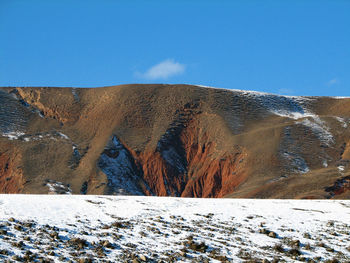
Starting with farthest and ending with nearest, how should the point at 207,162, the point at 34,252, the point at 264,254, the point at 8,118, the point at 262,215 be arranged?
the point at 8,118 < the point at 207,162 < the point at 262,215 < the point at 264,254 < the point at 34,252

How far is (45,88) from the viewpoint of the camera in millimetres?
110938

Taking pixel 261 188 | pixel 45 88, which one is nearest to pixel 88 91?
pixel 45 88

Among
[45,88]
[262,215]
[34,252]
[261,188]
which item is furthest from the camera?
[45,88]

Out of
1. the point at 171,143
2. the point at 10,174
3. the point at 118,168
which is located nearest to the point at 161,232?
the point at 118,168

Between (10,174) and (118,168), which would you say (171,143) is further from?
(10,174)

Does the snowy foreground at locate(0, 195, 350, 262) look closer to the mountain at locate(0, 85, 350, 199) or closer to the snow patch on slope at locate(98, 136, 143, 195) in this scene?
the mountain at locate(0, 85, 350, 199)

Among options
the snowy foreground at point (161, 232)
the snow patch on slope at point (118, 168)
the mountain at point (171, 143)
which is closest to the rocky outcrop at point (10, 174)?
the mountain at point (171, 143)

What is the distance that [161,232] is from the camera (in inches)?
763

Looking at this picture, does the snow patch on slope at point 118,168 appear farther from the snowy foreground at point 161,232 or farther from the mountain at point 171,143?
the snowy foreground at point 161,232

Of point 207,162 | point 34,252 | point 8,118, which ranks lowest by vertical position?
point 34,252

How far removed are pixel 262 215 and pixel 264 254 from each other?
22.3 feet

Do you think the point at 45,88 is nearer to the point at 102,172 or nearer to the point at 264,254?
the point at 102,172

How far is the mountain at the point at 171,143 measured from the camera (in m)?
78.2

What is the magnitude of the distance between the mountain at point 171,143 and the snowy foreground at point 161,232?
40.6 m
